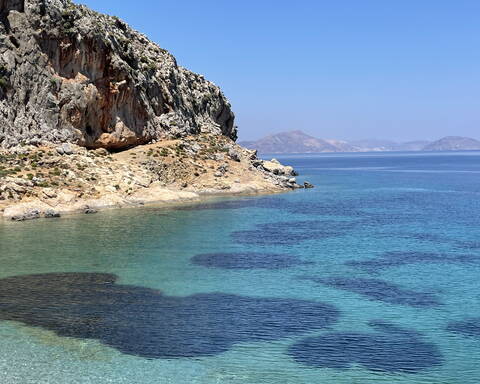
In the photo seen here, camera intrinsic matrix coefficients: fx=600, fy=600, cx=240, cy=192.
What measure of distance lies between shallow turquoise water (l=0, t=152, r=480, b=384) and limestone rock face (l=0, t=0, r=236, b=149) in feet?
98.8

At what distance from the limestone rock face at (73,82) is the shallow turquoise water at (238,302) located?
98.8 ft

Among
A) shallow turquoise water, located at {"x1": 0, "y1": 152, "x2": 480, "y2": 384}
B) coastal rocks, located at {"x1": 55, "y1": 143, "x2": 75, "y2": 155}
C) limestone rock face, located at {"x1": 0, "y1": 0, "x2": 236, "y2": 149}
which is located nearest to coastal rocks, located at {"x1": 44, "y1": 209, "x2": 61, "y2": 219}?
shallow turquoise water, located at {"x1": 0, "y1": 152, "x2": 480, "y2": 384}

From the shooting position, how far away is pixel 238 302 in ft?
115

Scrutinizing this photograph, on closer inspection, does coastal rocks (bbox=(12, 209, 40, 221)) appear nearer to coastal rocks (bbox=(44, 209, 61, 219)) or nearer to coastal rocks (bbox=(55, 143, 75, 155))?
coastal rocks (bbox=(44, 209, 61, 219))

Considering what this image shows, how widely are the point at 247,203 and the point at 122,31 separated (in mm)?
49169

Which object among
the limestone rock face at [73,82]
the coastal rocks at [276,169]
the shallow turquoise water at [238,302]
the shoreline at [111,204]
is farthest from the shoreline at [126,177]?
the shallow turquoise water at [238,302]

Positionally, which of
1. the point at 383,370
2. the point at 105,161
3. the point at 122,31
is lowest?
the point at 383,370

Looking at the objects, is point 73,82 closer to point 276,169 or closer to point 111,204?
point 111,204

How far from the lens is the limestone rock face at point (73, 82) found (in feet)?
295

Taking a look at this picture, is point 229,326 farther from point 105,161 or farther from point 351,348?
point 105,161

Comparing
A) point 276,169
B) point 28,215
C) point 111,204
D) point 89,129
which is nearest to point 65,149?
point 89,129

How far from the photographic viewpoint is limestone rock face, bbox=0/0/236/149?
90062 millimetres

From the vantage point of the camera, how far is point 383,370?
81.6 feet

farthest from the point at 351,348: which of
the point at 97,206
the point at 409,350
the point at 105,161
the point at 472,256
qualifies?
the point at 105,161
